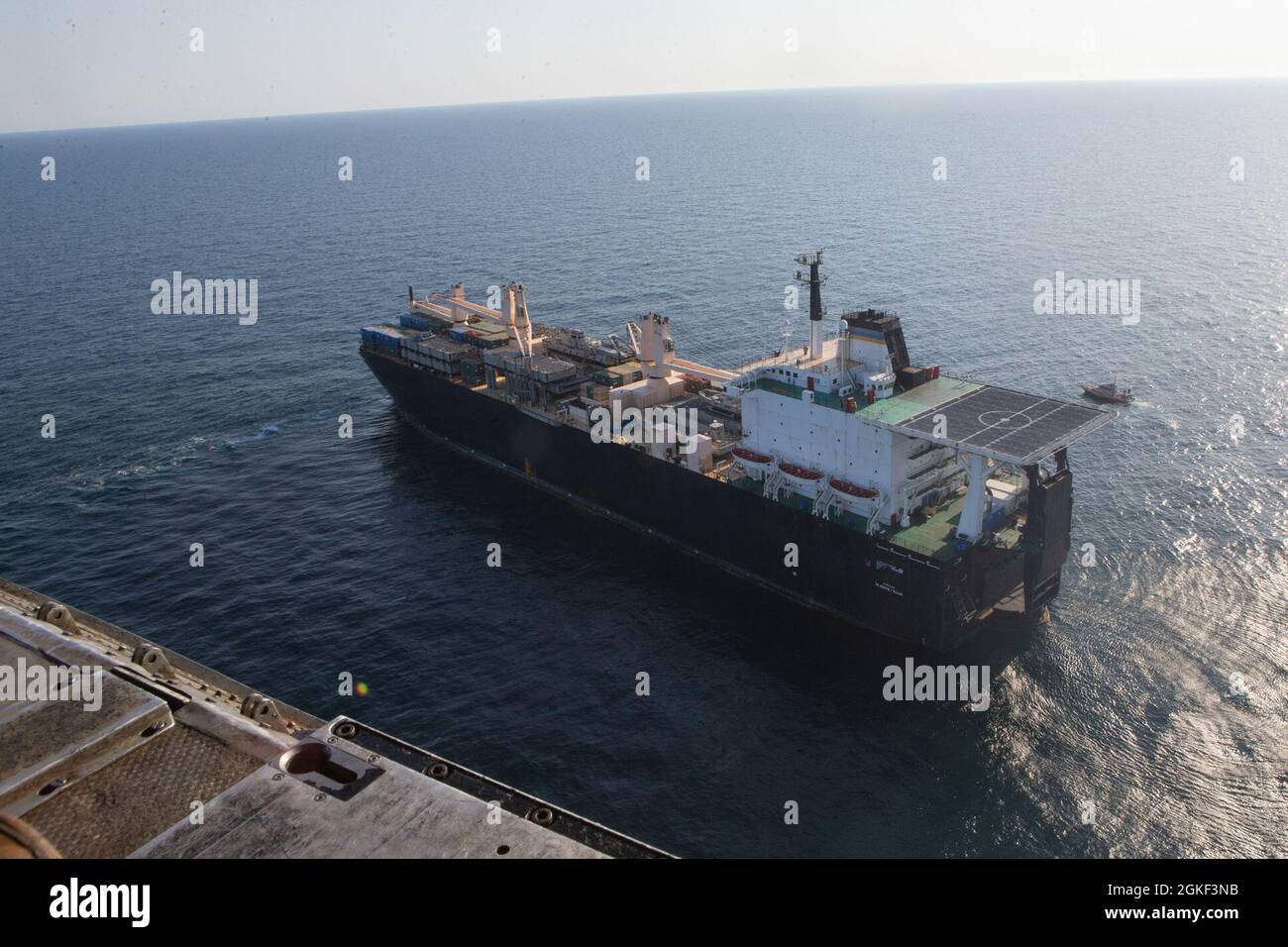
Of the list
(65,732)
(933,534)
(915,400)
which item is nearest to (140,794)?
(65,732)

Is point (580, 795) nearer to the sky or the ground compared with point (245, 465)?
nearer to the ground

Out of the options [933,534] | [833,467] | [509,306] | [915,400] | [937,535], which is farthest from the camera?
[509,306]

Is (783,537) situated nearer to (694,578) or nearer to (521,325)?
(694,578)

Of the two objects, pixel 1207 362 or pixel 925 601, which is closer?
pixel 925 601

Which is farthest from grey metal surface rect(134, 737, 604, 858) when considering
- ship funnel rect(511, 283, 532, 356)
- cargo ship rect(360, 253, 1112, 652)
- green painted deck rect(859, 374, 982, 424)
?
ship funnel rect(511, 283, 532, 356)

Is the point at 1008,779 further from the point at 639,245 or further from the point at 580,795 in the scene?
the point at 639,245

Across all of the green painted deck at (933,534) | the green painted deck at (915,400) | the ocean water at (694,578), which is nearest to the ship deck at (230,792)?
the ocean water at (694,578)

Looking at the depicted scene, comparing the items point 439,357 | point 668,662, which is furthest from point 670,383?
point 668,662
